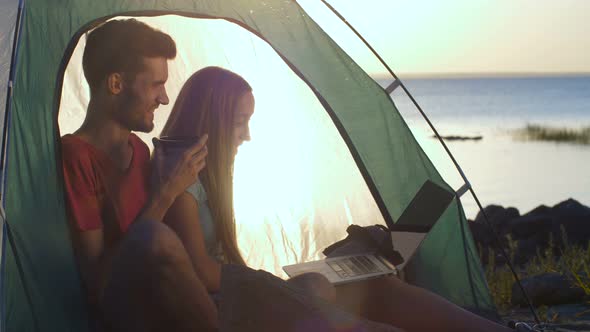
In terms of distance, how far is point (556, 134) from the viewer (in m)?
24.8

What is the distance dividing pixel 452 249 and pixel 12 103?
2177mm

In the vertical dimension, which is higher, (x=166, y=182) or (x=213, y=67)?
(x=213, y=67)

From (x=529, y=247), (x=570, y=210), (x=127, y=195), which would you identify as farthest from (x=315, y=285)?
(x=570, y=210)

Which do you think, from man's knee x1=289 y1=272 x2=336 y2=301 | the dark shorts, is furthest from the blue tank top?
the dark shorts

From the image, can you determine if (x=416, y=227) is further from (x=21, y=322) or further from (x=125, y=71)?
(x=21, y=322)

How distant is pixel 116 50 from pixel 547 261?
3.47 m

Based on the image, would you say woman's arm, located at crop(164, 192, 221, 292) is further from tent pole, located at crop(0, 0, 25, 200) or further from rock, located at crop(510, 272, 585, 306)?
rock, located at crop(510, 272, 585, 306)

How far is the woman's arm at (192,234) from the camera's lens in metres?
3.29

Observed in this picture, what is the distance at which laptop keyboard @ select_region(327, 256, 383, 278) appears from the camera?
349 centimetres

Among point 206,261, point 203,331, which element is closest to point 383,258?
point 206,261

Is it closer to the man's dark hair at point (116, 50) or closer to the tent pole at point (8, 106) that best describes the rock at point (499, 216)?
the man's dark hair at point (116, 50)

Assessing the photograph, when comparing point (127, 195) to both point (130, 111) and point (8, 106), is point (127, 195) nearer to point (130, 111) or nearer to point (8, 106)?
point (130, 111)

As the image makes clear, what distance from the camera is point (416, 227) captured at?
3.93m

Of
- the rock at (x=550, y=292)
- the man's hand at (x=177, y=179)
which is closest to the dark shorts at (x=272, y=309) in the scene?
the man's hand at (x=177, y=179)
